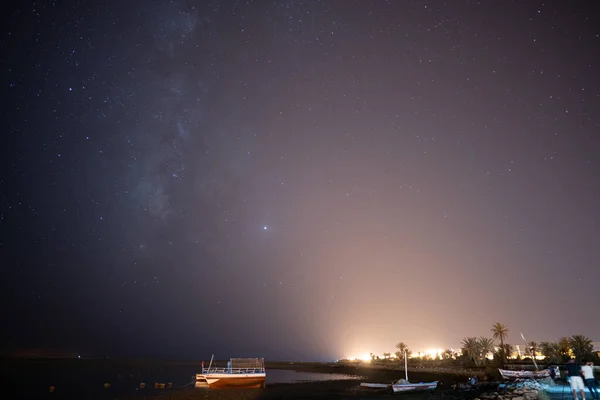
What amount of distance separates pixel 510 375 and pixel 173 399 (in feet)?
146

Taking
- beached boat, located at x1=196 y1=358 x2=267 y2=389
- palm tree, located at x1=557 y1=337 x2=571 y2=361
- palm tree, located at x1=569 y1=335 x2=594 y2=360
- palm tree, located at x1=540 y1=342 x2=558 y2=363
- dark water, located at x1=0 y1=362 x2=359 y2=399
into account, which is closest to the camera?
dark water, located at x1=0 y1=362 x2=359 y2=399

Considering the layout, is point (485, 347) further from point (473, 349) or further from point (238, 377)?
point (238, 377)

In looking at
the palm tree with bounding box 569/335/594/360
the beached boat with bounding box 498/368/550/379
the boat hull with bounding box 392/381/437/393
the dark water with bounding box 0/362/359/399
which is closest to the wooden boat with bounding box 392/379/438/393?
the boat hull with bounding box 392/381/437/393

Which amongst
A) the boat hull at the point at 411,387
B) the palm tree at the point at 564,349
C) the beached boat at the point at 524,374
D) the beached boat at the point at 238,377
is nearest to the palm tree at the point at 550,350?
the palm tree at the point at 564,349

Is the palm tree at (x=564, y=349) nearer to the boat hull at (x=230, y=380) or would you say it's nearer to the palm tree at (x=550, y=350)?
→ the palm tree at (x=550, y=350)

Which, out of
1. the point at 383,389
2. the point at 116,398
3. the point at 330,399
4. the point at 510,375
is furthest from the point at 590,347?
the point at 116,398

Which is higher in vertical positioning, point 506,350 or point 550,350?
point 550,350

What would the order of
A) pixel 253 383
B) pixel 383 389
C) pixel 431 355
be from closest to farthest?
pixel 383 389 < pixel 253 383 < pixel 431 355

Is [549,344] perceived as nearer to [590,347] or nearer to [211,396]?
[590,347]

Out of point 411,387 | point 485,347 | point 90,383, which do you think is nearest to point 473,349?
point 485,347

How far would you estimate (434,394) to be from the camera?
3709 centimetres

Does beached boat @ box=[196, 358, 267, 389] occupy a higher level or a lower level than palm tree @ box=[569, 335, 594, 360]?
lower

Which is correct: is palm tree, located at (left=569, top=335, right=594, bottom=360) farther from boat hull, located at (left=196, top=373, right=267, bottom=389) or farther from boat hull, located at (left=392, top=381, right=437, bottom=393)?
boat hull, located at (left=196, top=373, right=267, bottom=389)

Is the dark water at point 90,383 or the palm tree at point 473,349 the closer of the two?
the dark water at point 90,383
